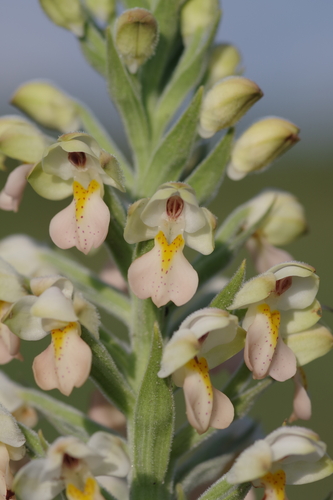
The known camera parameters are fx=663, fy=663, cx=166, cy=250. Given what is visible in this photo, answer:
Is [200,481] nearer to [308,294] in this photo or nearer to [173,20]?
[308,294]

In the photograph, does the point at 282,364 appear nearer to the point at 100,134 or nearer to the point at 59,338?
the point at 59,338

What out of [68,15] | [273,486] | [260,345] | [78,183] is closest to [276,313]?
[260,345]

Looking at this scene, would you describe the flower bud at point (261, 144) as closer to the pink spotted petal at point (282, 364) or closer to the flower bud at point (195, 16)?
the flower bud at point (195, 16)

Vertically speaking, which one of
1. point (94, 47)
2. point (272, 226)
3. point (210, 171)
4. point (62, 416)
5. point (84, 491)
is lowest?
point (62, 416)

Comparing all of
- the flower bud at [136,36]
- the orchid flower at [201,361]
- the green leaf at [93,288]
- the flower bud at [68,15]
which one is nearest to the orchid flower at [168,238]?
the orchid flower at [201,361]

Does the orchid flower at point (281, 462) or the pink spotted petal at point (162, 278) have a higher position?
the pink spotted petal at point (162, 278)

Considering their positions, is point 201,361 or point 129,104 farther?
point 129,104
